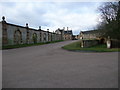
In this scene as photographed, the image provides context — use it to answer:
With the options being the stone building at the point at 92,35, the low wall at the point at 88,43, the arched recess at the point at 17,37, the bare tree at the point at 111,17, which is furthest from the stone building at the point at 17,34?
the bare tree at the point at 111,17

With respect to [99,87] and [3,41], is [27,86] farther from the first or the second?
[3,41]

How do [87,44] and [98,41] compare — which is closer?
[87,44]

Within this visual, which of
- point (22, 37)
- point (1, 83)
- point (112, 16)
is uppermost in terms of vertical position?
point (112, 16)

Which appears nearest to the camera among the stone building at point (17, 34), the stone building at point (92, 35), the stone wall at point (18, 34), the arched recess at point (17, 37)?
the stone building at point (17, 34)

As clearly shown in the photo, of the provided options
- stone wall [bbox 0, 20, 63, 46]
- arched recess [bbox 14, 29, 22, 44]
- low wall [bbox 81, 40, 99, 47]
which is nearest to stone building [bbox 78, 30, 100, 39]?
low wall [bbox 81, 40, 99, 47]

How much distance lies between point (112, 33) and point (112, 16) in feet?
14.8

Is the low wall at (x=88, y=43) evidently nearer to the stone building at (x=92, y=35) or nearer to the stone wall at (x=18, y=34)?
the stone building at (x=92, y=35)

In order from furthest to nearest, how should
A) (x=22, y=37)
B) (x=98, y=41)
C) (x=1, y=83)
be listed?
(x=22, y=37) → (x=98, y=41) → (x=1, y=83)

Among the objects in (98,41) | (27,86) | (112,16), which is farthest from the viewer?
(98,41)

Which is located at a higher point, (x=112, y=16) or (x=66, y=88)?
(x=112, y=16)

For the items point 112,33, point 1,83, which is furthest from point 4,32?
point 112,33

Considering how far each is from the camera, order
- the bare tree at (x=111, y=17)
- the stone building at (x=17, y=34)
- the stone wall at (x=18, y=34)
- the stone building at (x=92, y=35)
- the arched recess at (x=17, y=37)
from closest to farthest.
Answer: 1. the bare tree at (x=111, y=17)
2. the stone building at (x=17, y=34)
3. the stone wall at (x=18, y=34)
4. the stone building at (x=92, y=35)
5. the arched recess at (x=17, y=37)

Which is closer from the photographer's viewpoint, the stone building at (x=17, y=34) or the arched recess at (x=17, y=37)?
the stone building at (x=17, y=34)

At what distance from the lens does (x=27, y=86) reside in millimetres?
3434
